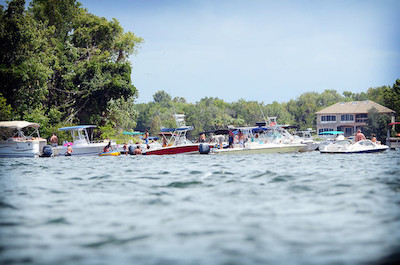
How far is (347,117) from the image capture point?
7744 centimetres

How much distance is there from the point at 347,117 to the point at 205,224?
75509mm

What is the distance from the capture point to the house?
75.2 m

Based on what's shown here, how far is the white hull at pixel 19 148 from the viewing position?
3259cm

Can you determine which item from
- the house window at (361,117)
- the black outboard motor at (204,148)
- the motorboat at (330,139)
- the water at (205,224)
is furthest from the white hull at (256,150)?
the house window at (361,117)

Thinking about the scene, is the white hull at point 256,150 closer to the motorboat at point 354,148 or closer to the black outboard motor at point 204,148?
the black outboard motor at point 204,148

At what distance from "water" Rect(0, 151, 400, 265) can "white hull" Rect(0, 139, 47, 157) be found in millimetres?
23112

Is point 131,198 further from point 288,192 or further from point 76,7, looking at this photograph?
point 76,7

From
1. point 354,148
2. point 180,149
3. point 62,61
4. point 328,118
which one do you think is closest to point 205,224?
point 354,148

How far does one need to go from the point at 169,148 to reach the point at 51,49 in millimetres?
19634

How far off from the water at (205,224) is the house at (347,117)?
6821cm

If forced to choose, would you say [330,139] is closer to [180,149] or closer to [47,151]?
[180,149]

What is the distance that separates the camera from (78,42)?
49438 millimetres

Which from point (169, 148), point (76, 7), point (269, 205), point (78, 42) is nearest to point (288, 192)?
point (269, 205)

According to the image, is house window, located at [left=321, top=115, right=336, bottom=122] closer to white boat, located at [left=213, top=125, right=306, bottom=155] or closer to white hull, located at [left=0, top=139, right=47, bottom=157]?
white boat, located at [left=213, top=125, right=306, bottom=155]
